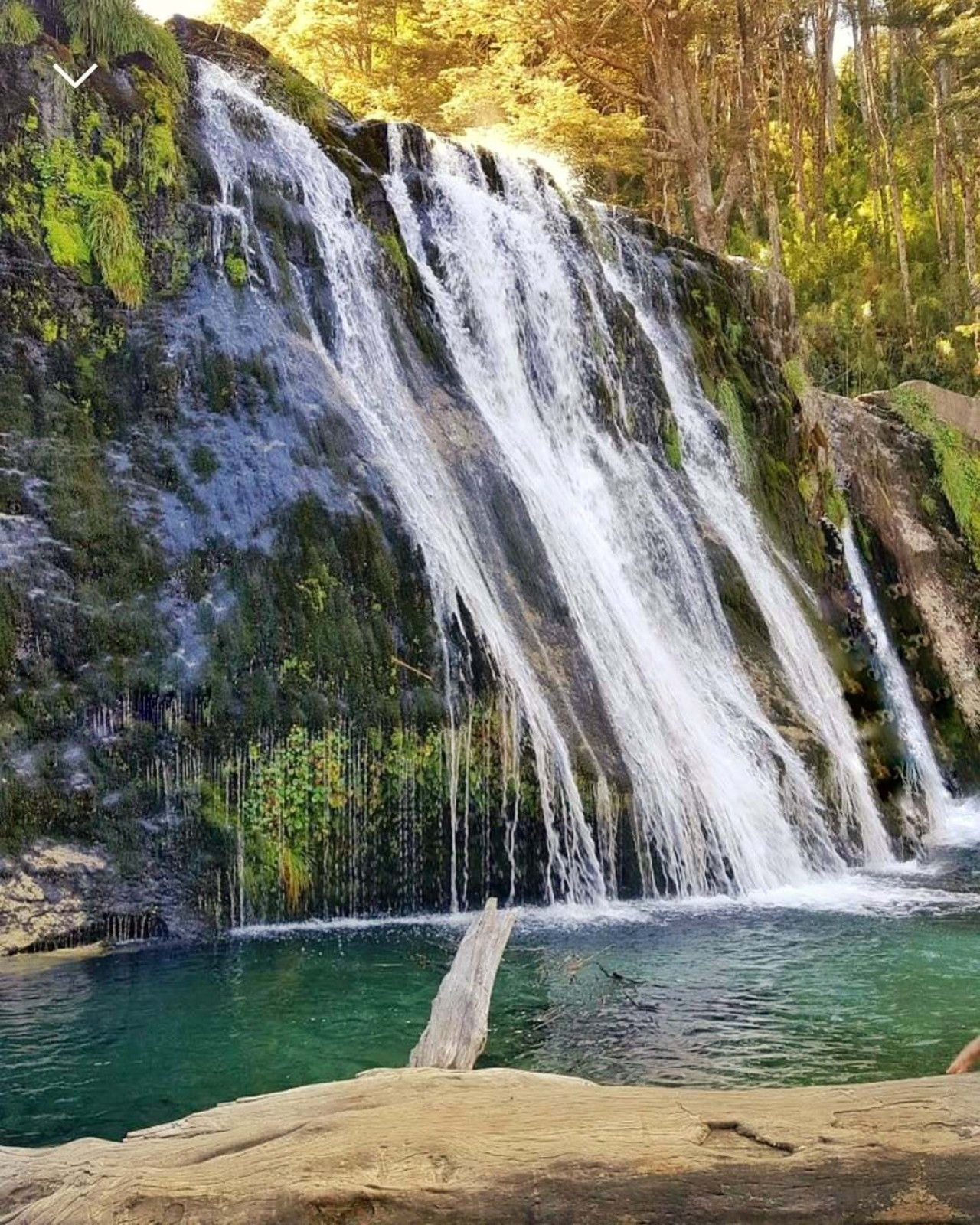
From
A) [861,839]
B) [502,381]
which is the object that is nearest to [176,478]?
[502,381]

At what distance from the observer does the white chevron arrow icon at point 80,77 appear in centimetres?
1009

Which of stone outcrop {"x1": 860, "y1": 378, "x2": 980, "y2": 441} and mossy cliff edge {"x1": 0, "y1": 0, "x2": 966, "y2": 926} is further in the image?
stone outcrop {"x1": 860, "y1": 378, "x2": 980, "y2": 441}

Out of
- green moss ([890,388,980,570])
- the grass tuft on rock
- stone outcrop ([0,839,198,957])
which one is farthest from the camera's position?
green moss ([890,388,980,570])

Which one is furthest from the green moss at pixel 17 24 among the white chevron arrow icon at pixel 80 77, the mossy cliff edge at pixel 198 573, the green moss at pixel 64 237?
the green moss at pixel 64 237

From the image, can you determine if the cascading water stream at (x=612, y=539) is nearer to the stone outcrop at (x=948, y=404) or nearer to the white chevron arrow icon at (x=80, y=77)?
the white chevron arrow icon at (x=80, y=77)

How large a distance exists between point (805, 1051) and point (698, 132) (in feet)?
71.2

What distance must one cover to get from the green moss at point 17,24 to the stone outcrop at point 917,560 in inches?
427

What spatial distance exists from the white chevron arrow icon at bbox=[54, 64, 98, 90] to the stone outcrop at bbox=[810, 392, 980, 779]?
33.8 feet

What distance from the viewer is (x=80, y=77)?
33.7 feet

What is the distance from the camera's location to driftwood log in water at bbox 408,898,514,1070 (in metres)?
4.25

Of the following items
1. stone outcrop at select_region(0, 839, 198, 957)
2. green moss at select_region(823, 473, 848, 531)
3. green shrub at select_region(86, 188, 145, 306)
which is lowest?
stone outcrop at select_region(0, 839, 198, 957)

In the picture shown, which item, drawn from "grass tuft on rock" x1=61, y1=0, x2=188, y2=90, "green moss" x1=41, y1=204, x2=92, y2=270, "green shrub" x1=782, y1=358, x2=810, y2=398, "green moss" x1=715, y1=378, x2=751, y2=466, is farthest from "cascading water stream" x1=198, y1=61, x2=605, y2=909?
"green shrub" x1=782, y1=358, x2=810, y2=398

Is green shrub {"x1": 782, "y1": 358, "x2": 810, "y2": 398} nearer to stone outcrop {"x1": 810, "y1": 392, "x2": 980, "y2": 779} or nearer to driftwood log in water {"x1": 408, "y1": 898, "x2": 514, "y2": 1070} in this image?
stone outcrop {"x1": 810, "y1": 392, "x2": 980, "y2": 779}

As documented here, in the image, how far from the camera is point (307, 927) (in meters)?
8.19
